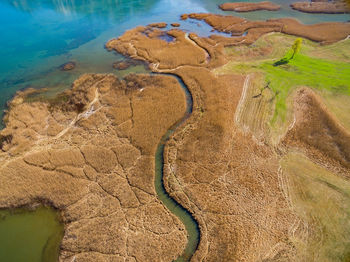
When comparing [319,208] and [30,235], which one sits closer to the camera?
[30,235]

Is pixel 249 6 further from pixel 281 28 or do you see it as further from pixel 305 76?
pixel 305 76

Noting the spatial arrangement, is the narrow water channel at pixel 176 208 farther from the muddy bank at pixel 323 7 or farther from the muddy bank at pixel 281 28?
the muddy bank at pixel 323 7

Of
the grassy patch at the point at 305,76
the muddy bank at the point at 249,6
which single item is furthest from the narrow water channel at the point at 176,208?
the muddy bank at the point at 249,6

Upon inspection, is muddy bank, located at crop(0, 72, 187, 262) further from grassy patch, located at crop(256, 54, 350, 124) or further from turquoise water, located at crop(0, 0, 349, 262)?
grassy patch, located at crop(256, 54, 350, 124)

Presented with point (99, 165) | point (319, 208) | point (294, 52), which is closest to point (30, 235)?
point (99, 165)

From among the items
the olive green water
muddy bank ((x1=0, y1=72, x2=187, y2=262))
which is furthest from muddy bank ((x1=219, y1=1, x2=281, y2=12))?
the olive green water
